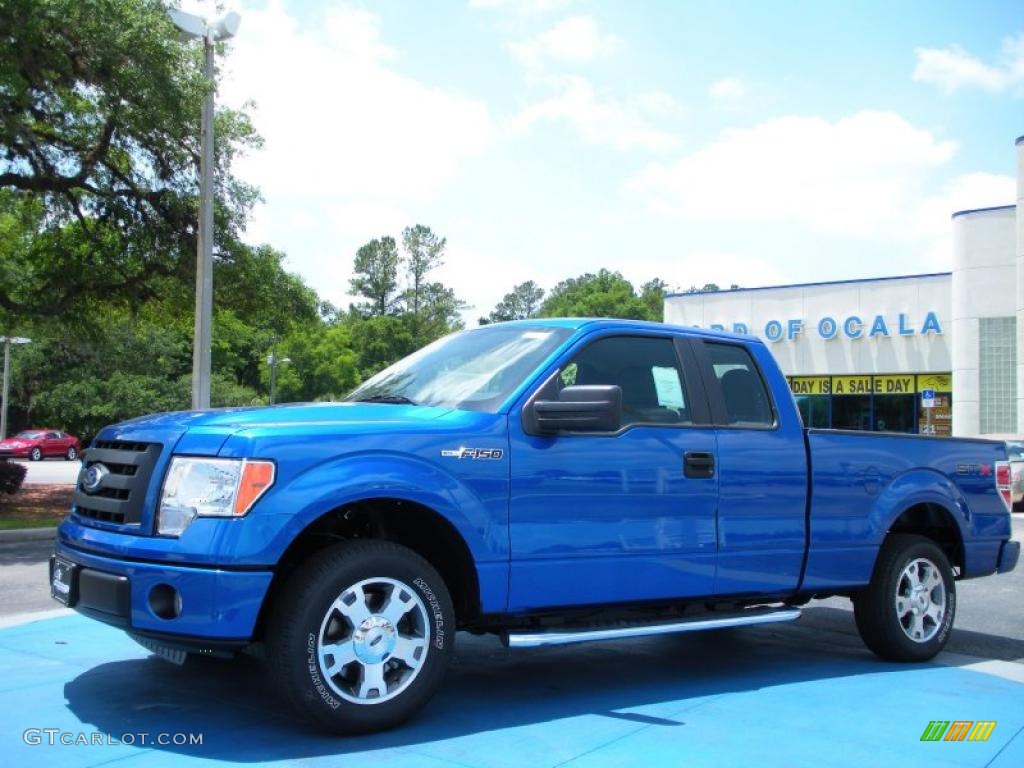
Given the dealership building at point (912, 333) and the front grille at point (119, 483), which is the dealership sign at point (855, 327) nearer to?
the dealership building at point (912, 333)

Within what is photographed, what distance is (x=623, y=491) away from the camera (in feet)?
16.6

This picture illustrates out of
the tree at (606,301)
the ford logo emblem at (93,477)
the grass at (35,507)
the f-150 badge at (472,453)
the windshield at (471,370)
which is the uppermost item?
the tree at (606,301)

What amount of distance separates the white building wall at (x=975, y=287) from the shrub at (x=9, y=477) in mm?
26740

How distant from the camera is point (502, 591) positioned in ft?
15.4

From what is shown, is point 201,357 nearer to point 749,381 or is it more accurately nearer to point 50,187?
point 50,187

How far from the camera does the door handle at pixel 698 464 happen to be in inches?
210

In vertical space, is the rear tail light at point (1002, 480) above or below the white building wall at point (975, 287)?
below

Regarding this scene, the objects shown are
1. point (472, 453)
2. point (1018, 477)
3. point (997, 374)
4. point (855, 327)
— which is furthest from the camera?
point (855, 327)

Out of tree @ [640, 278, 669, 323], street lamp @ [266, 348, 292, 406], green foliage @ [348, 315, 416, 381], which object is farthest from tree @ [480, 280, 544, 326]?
street lamp @ [266, 348, 292, 406]

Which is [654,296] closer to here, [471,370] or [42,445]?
[42,445]

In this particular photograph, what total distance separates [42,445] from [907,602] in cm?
4415

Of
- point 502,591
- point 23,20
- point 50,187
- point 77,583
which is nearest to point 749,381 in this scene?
point 502,591

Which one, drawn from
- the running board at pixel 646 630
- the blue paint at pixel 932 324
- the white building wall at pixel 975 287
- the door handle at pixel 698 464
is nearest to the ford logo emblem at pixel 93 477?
the running board at pixel 646 630

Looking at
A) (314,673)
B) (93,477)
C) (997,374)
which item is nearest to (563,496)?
(314,673)
